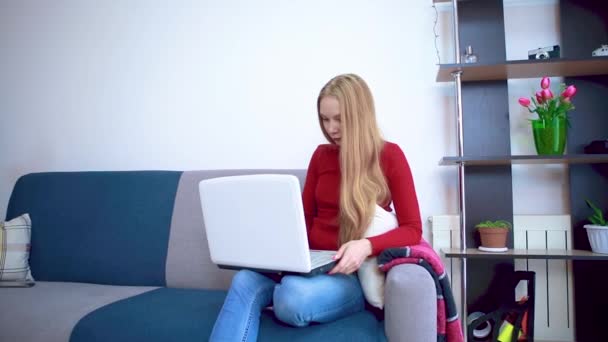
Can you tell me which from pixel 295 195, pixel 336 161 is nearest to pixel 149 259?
pixel 336 161

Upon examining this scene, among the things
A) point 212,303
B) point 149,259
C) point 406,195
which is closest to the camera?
point 406,195

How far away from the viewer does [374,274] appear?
48.6 inches

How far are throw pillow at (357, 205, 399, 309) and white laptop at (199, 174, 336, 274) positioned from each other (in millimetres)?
118

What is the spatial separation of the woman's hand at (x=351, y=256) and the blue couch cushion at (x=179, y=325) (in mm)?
138

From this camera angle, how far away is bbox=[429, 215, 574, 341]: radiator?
1811mm

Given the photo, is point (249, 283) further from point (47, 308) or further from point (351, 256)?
point (47, 308)

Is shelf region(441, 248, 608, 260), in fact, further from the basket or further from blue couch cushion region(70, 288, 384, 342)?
blue couch cushion region(70, 288, 384, 342)

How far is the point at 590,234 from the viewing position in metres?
1.66

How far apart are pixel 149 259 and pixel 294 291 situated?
0.93 meters

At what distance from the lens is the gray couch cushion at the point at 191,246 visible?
68.1 inches

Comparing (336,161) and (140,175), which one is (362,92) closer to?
(336,161)

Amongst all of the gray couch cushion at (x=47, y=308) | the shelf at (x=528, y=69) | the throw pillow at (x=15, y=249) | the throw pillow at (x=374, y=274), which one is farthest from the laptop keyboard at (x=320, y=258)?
the throw pillow at (x=15, y=249)

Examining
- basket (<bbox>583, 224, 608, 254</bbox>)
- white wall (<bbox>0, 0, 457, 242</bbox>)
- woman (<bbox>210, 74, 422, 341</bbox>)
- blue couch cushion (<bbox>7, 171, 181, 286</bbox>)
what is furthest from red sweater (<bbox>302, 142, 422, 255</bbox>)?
basket (<bbox>583, 224, 608, 254</bbox>)

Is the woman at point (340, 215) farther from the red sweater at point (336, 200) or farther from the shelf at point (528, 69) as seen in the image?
the shelf at point (528, 69)
